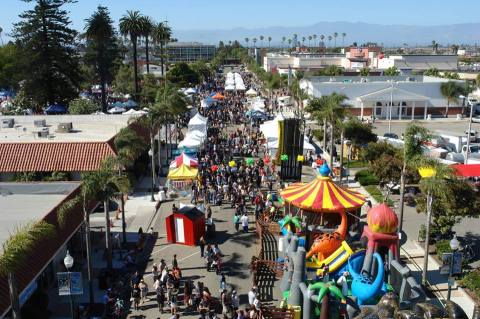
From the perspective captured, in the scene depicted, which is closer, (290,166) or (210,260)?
(210,260)

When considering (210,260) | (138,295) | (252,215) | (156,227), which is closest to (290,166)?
(252,215)

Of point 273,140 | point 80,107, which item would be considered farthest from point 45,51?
point 273,140

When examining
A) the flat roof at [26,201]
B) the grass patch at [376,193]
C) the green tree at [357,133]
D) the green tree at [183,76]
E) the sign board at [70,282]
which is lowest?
the grass patch at [376,193]

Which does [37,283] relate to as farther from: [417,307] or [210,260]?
[417,307]

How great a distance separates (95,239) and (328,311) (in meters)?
13.1

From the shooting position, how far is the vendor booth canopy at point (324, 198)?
64.3 ft

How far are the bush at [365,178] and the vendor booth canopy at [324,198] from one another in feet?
36.8

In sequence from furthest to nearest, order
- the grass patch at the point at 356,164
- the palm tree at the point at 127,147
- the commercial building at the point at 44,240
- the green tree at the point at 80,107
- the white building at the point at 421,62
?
the white building at the point at 421,62 → the green tree at the point at 80,107 → the grass patch at the point at 356,164 → the palm tree at the point at 127,147 → the commercial building at the point at 44,240

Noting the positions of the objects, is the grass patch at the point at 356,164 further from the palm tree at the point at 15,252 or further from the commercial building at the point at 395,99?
the palm tree at the point at 15,252

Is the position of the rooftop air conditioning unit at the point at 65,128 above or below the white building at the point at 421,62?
below

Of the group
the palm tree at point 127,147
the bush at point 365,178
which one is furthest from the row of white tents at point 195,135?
the bush at point 365,178

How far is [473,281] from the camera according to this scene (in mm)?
18094

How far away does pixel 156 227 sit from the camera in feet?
80.6

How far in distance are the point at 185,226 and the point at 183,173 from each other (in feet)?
21.6
